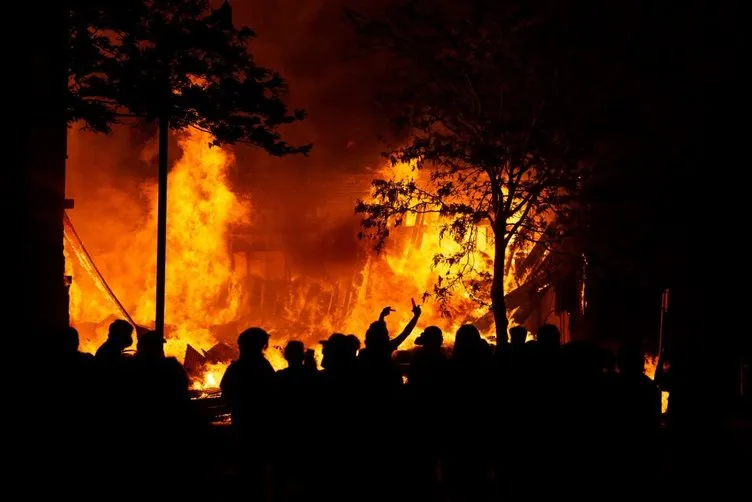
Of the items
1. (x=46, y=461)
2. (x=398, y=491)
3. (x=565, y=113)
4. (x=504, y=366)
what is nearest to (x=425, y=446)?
(x=398, y=491)

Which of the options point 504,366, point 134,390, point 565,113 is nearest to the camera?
point 134,390

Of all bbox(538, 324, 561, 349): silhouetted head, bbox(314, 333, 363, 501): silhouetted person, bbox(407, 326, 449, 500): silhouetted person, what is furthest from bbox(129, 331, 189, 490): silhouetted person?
bbox(538, 324, 561, 349): silhouetted head

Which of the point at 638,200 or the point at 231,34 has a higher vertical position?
the point at 231,34

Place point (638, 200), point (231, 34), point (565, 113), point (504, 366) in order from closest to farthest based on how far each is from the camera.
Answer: point (504, 366) < point (231, 34) < point (565, 113) < point (638, 200)

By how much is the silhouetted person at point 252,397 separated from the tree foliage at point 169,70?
5846 mm

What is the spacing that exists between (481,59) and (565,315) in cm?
792

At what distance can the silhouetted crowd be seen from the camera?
484cm

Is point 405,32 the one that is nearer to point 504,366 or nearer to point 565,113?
point 565,113

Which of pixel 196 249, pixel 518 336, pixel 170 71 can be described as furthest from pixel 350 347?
pixel 196 249

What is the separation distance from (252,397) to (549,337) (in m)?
2.29

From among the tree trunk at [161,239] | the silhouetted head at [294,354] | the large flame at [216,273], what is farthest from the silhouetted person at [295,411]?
the large flame at [216,273]

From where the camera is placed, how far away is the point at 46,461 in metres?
4.84

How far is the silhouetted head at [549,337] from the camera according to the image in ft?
19.8

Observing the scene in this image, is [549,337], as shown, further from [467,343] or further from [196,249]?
[196,249]
